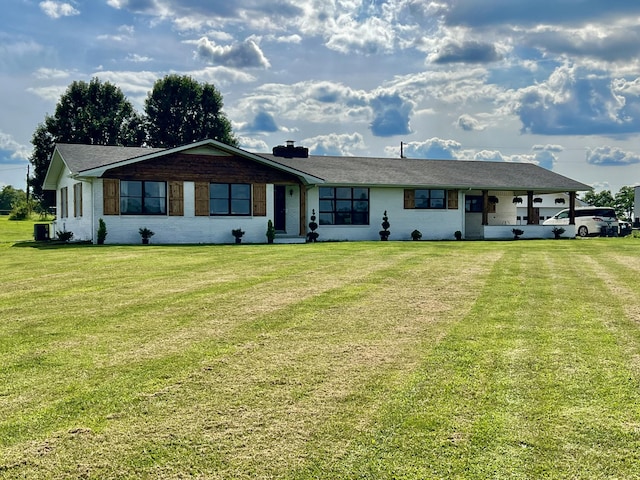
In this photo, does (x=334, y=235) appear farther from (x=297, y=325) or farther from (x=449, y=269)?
(x=297, y=325)

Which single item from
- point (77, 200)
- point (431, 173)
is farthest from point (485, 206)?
point (77, 200)

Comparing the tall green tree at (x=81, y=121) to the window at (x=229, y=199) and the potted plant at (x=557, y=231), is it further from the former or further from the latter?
the potted plant at (x=557, y=231)

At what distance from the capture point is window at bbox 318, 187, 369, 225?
2502 cm

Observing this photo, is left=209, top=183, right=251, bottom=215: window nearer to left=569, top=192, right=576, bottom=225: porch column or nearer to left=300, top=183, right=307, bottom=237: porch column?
left=300, top=183, right=307, bottom=237: porch column

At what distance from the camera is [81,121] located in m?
42.6

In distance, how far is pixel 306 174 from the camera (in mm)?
22906

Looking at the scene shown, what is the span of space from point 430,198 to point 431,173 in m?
1.91

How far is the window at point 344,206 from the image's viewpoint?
25.0 meters

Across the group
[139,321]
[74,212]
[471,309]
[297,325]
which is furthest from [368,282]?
[74,212]

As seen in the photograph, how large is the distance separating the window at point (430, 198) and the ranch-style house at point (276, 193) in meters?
0.05

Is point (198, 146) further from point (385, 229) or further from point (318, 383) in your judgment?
point (318, 383)

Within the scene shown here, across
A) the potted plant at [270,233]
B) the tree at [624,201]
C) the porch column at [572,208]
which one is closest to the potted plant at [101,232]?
the potted plant at [270,233]

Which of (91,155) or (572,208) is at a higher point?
(91,155)

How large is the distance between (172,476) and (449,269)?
939 centimetres
